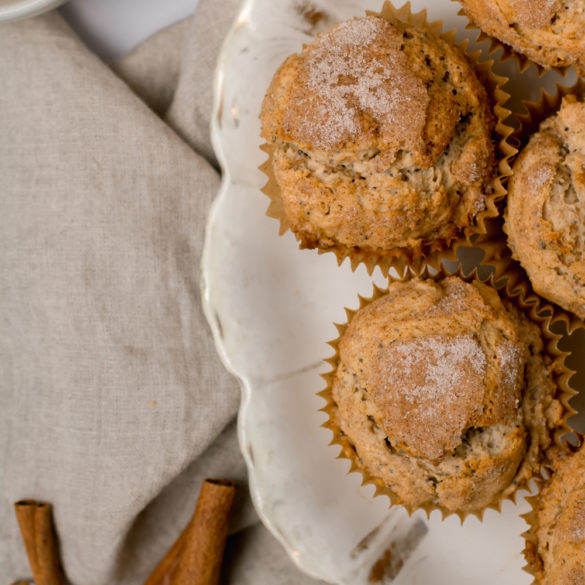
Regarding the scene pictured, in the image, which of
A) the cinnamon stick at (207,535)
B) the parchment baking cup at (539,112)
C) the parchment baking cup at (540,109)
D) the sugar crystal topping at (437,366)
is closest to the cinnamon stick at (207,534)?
the cinnamon stick at (207,535)

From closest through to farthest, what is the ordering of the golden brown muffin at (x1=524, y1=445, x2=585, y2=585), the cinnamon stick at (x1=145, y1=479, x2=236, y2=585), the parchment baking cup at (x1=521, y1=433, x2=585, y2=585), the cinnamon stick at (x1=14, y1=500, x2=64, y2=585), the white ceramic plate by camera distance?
the golden brown muffin at (x1=524, y1=445, x2=585, y2=585)
the parchment baking cup at (x1=521, y1=433, x2=585, y2=585)
the white ceramic plate
the cinnamon stick at (x1=145, y1=479, x2=236, y2=585)
the cinnamon stick at (x1=14, y1=500, x2=64, y2=585)

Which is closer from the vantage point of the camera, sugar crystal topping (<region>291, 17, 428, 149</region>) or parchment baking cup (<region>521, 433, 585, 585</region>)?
sugar crystal topping (<region>291, 17, 428, 149</region>)

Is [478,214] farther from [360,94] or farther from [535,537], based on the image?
[535,537]

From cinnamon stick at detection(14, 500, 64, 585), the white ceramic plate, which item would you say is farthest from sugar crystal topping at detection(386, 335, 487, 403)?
cinnamon stick at detection(14, 500, 64, 585)

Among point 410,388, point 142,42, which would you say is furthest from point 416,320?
point 142,42

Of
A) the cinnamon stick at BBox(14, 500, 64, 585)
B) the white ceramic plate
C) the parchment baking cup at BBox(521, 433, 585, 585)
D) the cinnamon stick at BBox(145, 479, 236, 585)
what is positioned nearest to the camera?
the parchment baking cup at BBox(521, 433, 585, 585)

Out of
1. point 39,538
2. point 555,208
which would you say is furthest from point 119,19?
point 39,538

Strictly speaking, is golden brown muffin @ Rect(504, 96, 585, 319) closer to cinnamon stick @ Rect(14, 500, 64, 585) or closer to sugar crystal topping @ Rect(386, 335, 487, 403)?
sugar crystal topping @ Rect(386, 335, 487, 403)
